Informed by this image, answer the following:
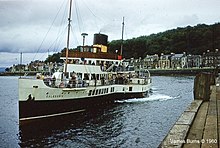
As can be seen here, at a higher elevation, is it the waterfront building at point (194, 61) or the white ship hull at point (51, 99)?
the waterfront building at point (194, 61)

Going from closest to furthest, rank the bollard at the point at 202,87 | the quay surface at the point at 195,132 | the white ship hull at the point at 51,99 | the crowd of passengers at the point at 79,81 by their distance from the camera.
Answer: the quay surface at the point at 195,132
the bollard at the point at 202,87
the white ship hull at the point at 51,99
the crowd of passengers at the point at 79,81

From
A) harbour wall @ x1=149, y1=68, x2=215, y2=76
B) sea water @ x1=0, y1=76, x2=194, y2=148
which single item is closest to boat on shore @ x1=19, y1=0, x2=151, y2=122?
sea water @ x1=0, y1=76, x2=194, y2=148

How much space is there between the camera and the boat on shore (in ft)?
77.0

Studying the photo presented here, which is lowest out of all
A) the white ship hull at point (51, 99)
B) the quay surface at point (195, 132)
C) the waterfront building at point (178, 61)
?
the white ship hull at point (51, 99)

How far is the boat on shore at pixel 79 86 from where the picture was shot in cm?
2347

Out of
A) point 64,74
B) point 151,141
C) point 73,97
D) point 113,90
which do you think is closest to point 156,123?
point 151,141

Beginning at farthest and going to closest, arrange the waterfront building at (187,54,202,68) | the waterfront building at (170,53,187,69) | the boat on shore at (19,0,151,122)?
the waterfront building at (187,54,202,68) < the waterfront building at (170,53,187,69) < the boat on shore at (19,0,151,122)

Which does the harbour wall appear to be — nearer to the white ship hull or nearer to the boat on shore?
the boat on shore

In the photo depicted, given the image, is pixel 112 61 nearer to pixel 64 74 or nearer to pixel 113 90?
pixel 113 90

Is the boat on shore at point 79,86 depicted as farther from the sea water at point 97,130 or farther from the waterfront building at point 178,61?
the waterfront building at point 178,61

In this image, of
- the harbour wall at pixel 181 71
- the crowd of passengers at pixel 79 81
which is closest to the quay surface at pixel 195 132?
the crowd of passengers at pixel 79 81

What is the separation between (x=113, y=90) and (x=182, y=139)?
30672 millimetres

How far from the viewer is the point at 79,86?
28.2 meters

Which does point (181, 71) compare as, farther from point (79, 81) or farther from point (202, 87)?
point (202, 87)
